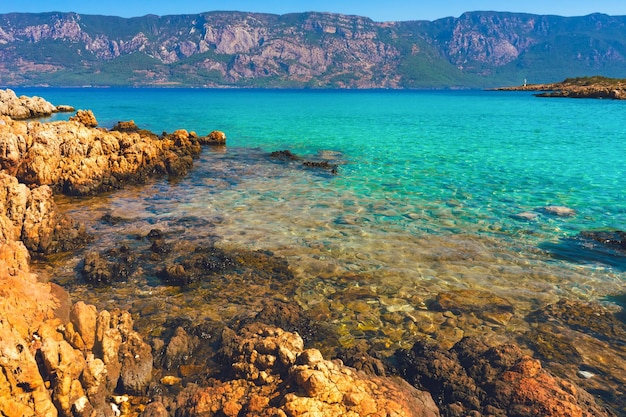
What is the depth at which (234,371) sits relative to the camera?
7645 mm

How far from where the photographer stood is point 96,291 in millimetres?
11562

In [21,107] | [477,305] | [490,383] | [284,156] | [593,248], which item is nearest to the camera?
[490,383]

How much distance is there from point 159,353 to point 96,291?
4128 millimetres

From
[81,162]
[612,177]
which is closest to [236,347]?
[81,162]

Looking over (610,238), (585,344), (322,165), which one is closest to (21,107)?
(322,165)

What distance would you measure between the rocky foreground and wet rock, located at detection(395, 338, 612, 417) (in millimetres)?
20

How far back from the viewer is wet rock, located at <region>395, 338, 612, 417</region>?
6.83 meters

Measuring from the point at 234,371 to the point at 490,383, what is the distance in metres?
4.81

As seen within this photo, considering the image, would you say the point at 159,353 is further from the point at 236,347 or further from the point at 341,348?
the point at 341,348

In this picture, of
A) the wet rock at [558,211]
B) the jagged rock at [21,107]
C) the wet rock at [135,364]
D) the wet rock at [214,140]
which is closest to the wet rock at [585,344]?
the wet rock at [135,364]

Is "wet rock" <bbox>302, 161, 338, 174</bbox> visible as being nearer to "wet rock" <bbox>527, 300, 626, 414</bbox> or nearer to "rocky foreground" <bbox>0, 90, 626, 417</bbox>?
"rocky foreground" <bbox>0, 90, 626, 417</bbox>

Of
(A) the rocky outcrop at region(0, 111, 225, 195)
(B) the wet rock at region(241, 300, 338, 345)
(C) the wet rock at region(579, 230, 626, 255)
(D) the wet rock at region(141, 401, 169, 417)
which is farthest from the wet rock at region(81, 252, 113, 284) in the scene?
(C) the wet rock at region(579, 230, 626, 255)

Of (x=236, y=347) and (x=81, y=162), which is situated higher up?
(x=81, y=162)

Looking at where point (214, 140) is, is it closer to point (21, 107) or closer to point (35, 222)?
point (35, 222)
